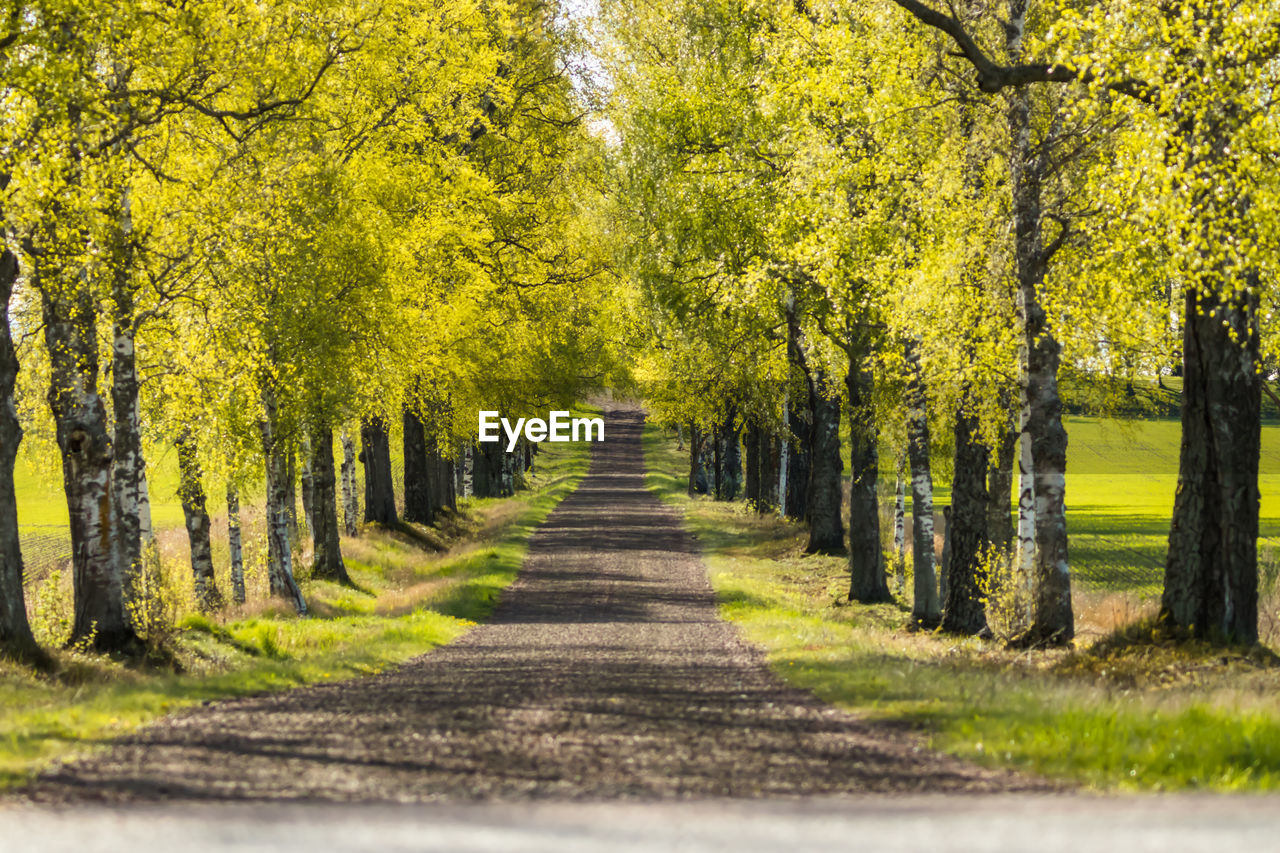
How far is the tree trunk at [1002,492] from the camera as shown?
22.1m

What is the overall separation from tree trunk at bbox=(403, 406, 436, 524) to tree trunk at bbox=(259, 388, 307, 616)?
13.9 metres

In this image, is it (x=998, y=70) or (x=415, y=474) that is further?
(x=415, y=474)

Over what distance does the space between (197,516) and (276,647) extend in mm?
6753

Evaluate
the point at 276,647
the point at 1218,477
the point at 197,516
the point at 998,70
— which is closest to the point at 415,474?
the point at 197,516

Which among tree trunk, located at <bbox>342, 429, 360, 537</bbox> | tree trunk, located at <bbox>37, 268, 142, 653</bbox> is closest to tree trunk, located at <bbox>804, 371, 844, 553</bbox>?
tree trunk, located at <bbox>342, 429, 360, 537</bbox>

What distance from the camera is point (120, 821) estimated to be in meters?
6.48

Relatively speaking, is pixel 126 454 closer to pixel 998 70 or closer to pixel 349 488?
pixel 998 70

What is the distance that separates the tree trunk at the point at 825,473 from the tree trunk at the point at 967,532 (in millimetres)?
8961

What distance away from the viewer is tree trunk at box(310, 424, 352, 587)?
89.8 ft

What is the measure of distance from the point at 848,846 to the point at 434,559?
98.2 ft

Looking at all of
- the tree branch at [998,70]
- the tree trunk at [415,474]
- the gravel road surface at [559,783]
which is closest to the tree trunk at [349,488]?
the tree trunk at [415,474]

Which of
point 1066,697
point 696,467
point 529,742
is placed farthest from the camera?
point 696,467

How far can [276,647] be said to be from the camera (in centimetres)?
1800

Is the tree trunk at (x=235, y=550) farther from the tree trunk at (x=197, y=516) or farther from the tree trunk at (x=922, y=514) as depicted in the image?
the tree trunk at (x=922, y=514)
